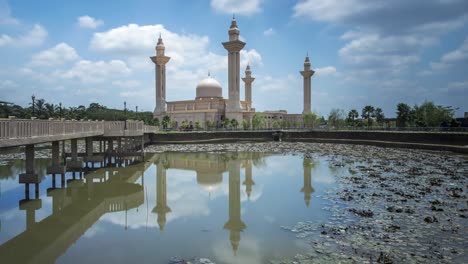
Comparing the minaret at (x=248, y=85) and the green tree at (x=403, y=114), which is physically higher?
the minaret at (x=248, y=85)

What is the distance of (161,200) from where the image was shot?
16.8 m

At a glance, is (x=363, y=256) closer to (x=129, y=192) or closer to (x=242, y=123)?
(x=129, y=192)

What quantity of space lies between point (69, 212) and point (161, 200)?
13.0 ft

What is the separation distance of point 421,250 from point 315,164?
19.9m

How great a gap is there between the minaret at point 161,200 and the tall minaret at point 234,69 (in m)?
42.8

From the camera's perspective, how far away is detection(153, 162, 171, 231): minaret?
13.5m

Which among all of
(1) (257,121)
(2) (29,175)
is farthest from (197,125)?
(2) (29,175)

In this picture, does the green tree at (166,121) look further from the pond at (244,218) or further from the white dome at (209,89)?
the pond at (244,218)

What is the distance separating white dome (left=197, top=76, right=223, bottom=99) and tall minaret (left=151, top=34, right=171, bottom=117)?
7613 mm

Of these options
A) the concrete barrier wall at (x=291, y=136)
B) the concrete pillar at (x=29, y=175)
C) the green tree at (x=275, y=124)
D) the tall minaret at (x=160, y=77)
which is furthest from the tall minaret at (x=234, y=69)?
the concrete pillar at (x=29, y=175)

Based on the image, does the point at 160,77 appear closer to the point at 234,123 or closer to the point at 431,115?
the point at 234,123

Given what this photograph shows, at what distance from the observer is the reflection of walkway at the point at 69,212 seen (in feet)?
33.8

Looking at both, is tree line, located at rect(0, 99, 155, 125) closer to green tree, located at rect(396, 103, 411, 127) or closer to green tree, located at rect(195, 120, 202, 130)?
green tree, located at rect(195, 120, 202, 130)

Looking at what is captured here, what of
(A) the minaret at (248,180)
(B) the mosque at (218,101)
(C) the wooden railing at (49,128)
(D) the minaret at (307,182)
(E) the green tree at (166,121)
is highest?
(B) the mosque at (218,101)
